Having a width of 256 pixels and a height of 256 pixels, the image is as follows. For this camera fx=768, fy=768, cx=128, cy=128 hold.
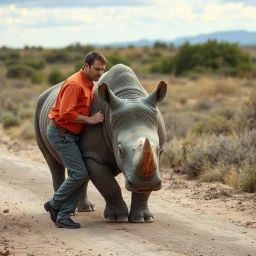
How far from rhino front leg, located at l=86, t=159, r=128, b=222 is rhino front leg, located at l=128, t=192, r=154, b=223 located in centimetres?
13

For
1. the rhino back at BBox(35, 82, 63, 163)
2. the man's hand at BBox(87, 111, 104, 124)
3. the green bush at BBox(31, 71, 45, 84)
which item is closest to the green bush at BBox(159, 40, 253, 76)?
the green bush at BBox(31, 71, 45, 84)

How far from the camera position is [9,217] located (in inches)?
408

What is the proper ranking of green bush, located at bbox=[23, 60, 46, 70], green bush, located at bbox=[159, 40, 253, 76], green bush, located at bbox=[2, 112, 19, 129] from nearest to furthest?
green bush, located at bbox=[2, 112, 19, 129]
green bush, located at bbox=[159, 40, 253, 76]
green bush, located at bbox=[23, 60, 46, 70]

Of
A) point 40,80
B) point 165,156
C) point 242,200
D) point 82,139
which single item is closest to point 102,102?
point 82,139

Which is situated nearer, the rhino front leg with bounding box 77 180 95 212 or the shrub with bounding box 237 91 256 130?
the rhino front leg with bounding box 77 180 95 212

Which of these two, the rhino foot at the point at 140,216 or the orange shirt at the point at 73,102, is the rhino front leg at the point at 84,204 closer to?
the rhino foot at the point at 140,216

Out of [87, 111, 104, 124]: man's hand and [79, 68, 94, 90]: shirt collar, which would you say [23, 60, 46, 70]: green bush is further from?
[87, 111, 104, 124]: man's hand

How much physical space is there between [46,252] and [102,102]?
88.2 inches

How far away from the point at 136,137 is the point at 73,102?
1.15 meters

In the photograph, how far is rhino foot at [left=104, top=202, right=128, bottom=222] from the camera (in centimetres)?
975

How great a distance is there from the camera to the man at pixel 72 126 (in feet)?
30.8

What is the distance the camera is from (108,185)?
31.1 feet

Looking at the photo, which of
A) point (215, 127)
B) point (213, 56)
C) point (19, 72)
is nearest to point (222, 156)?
point (215, 127)

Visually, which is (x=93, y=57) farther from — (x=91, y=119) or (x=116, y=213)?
(x=116, y=213)
